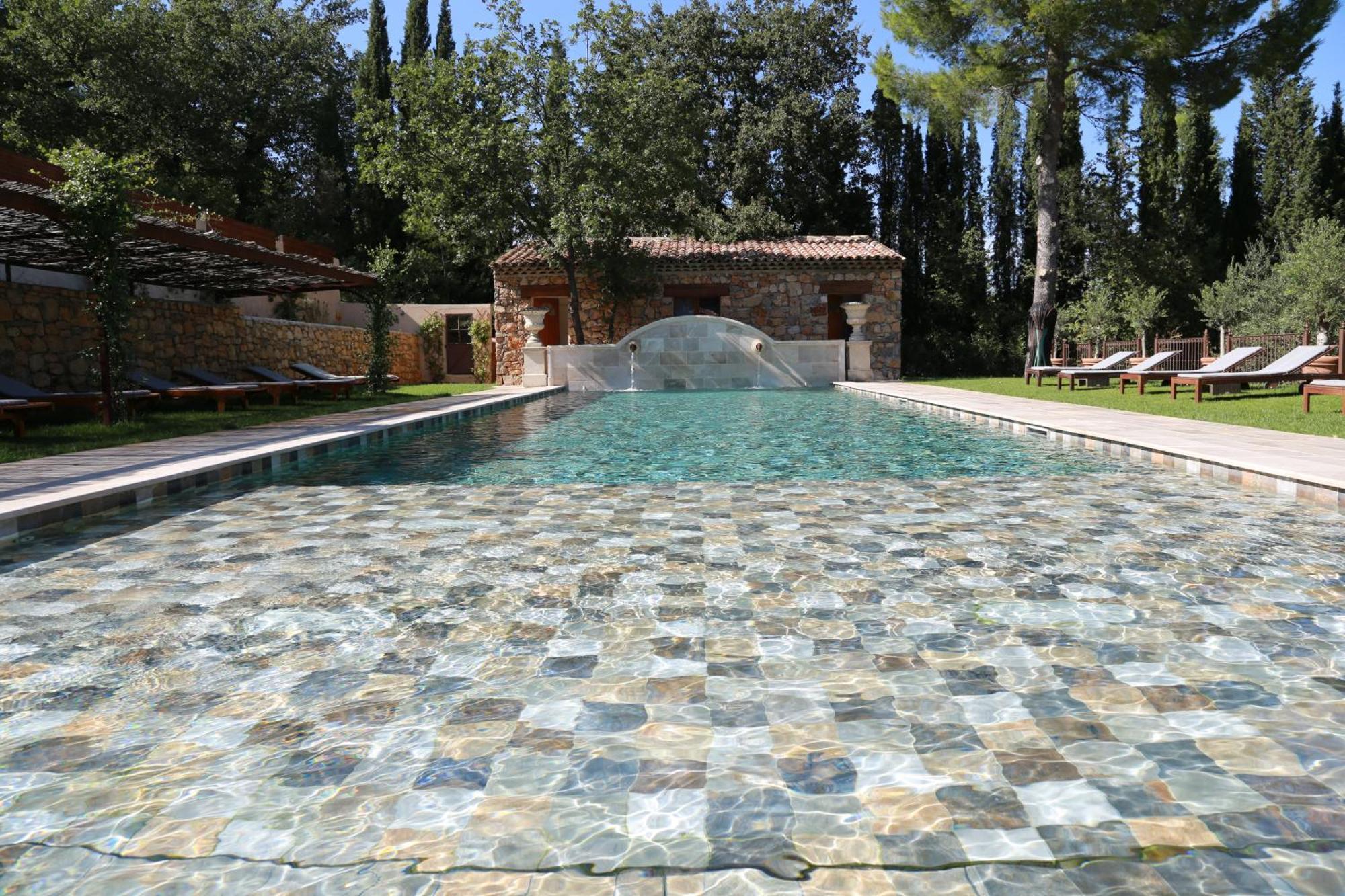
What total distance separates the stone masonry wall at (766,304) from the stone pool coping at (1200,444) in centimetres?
1136

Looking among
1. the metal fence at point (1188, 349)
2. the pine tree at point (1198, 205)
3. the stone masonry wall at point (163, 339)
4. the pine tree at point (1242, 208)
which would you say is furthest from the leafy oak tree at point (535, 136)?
the pine tree at point (1242, 208)

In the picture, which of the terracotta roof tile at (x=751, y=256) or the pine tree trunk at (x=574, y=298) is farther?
the terracotta roof tile at (x=751, y=256)

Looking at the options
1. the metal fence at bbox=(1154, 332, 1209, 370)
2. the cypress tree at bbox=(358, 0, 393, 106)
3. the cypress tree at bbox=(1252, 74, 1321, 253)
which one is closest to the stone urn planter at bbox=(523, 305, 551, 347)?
the cypress tree at bbox=(358, 0, 393, 106)

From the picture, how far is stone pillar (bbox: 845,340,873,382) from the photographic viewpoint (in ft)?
68.0

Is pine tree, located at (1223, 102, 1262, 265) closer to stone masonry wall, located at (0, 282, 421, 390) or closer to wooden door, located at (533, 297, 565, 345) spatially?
wooden door, located at (533, 297, 565, 345)

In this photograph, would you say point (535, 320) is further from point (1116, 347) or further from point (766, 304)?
point (1116, 347)

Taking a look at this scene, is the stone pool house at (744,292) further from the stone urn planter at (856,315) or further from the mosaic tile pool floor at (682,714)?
the mosaic tile pool floor at (682,714)

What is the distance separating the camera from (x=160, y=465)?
20.5 ft

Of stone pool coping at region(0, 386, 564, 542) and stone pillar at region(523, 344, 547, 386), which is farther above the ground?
stone pillar at region(523, 344, 547, 386)

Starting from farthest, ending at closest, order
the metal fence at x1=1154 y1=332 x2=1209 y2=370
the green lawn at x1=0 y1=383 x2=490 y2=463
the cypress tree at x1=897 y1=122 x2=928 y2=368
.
Answer: the cypress tree at x1=897 y1=122 x2=928 y2=368
the metal fence at x1=1154 y1=332 x2=1209 y2=370
the green lawn at x1=0 y1=383 x2=490 y2=463

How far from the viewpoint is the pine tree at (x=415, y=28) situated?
103 ft

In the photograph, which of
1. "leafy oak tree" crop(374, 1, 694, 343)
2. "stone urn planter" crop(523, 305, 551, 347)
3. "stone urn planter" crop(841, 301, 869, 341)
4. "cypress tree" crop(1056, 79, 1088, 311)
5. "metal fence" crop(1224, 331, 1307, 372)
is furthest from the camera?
"cypress tree" crop(1056, 79, 1088, 311)

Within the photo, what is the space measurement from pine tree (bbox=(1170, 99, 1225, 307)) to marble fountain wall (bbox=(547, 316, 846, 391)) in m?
12.6

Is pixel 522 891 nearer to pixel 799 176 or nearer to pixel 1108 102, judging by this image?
pixel 1108 102
